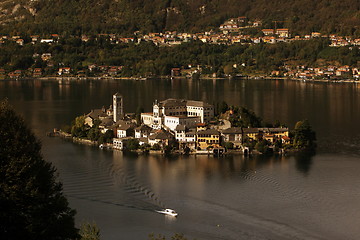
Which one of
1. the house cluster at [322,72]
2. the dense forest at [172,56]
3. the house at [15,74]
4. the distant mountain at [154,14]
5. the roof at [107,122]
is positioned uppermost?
the distant mountain at [154,14]

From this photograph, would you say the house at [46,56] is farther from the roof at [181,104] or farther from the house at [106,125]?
the roof at [181,104]

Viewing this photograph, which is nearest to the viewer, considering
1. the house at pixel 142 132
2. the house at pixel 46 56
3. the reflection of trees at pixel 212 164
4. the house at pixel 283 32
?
the reflection of trees at pixel 212 164

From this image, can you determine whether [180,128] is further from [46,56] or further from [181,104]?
[46,56]

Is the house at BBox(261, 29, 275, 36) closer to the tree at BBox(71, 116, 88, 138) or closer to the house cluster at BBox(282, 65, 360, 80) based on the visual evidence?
the house cluster at BBox(282, 65, 360, 80)

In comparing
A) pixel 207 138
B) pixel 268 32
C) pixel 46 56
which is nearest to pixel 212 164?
pixel 207 138

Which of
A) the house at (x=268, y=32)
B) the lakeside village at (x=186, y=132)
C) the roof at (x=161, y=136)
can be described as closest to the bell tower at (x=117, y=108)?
the lakeside village at (x=186, y=132)

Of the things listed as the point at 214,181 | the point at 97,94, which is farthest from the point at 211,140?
the point at 97,94

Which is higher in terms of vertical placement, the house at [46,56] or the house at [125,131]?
the house at [46,56]

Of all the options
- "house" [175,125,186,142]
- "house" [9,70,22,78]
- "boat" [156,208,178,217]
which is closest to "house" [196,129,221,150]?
"house" [175,125,186,142]
